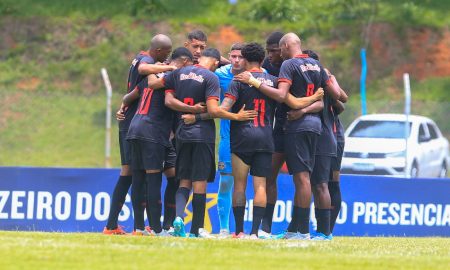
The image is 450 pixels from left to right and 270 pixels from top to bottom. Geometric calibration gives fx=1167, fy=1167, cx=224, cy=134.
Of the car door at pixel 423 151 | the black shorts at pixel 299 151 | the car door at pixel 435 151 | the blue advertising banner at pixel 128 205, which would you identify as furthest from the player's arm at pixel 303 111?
the car door at pixel 435 151

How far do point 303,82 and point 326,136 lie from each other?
81cm

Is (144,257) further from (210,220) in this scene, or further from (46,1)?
(46,1)

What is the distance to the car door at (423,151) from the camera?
77.0 feet

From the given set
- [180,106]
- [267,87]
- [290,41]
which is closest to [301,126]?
[267,87]

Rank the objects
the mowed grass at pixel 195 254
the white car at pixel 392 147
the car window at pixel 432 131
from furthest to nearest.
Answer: the car window at pixel 432 131 < the white car at pixel 392 147 < the mowed grass at pixel 195 254

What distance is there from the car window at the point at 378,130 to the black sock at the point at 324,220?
8.99 m

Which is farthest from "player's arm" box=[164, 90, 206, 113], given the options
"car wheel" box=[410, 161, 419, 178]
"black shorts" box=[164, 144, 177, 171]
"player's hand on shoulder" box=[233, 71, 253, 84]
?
"car wheel" box=[410, 161, 419, 178]

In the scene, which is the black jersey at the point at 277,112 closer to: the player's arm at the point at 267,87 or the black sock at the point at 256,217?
the player's arm at the point at 267,87

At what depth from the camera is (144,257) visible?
33.2 feet

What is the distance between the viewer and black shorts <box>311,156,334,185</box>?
13.5 m

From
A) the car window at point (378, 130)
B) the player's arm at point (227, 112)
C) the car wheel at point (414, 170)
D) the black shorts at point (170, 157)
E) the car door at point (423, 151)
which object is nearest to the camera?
the player's arm at point (227, 112)

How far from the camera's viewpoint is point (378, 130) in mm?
22891

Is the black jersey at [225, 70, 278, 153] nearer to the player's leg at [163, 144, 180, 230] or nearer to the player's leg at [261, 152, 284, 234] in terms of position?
the player's leg at [261, 152, 284, 234]

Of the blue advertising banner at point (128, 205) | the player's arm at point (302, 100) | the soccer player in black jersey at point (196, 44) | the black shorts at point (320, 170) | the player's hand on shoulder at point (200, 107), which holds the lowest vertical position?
the blue advertising banner at point (128, 205)
